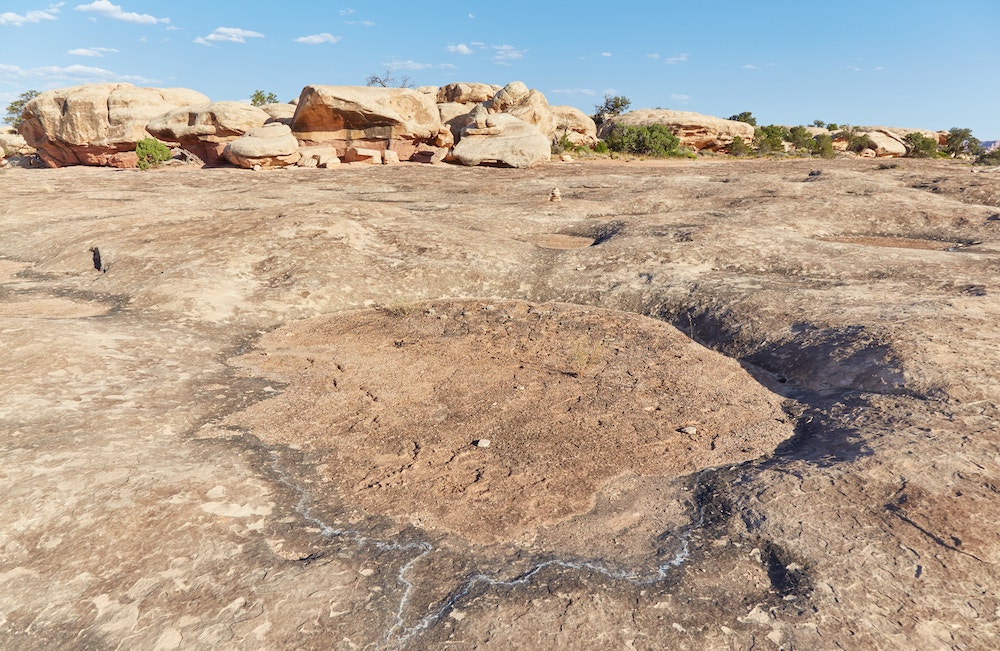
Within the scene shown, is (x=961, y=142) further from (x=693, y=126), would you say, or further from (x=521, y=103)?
(x=521, y=103)

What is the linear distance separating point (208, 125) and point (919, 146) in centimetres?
4253

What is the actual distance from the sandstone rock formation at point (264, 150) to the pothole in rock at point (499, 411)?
19335 millimetres

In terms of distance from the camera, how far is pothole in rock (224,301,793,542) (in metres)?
3.47

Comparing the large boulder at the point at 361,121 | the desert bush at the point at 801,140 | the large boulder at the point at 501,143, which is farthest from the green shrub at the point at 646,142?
the large boulder at the point at 361,121

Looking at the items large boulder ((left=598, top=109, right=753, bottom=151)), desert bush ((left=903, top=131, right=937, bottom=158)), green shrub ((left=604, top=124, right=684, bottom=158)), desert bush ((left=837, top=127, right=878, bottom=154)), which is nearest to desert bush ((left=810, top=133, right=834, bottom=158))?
desert bush ((left=837, top=127, right=878, bottom=154))

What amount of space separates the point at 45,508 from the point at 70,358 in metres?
2.07

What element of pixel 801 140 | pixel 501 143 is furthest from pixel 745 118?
pixel 501 143

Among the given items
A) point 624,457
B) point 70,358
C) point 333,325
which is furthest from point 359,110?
point 624,457

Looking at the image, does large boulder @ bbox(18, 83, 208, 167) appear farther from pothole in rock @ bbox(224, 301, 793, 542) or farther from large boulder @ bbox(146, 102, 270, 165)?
pothole in rock @ bbox(224, 301, 793, 542)

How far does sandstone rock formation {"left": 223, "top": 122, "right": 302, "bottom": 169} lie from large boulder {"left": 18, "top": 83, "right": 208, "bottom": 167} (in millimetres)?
7222

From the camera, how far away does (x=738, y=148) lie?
3644cm

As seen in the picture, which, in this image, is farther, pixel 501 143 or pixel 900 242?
pixel 501 143

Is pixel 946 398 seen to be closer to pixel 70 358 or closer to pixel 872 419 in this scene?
pixel 872 419

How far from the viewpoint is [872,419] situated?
3.98 metres
